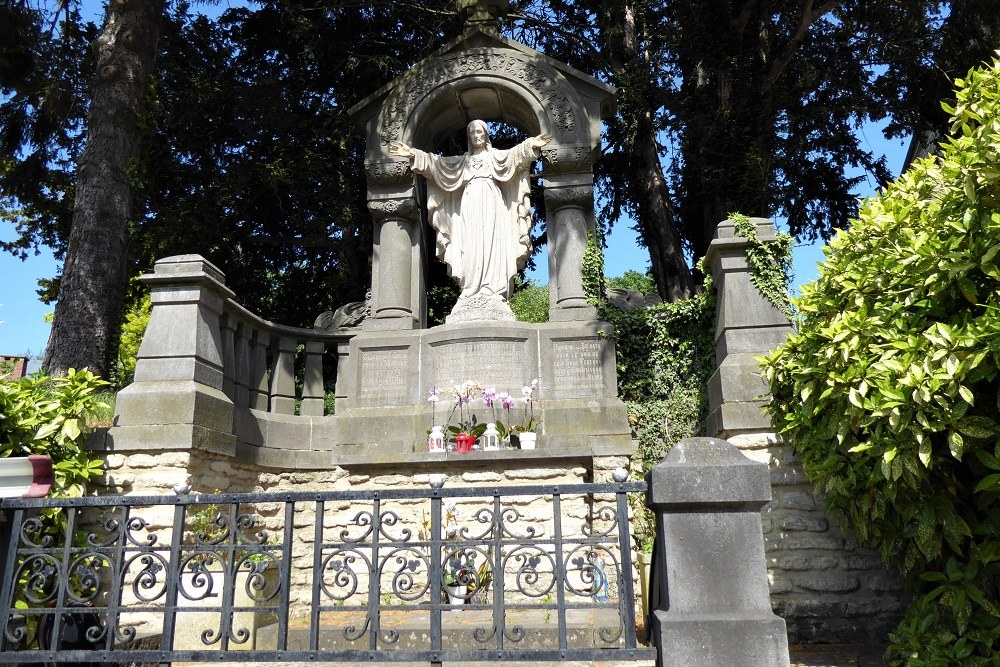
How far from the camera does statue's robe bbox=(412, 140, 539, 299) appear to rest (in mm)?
8453

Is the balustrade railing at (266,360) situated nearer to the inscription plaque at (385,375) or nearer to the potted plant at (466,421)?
the inscription plaque at (385,375)

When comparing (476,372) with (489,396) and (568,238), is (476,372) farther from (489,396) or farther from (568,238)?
(568,238)

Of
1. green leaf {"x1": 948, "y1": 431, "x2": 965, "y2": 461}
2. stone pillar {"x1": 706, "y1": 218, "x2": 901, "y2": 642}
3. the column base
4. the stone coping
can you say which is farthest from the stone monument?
the column base

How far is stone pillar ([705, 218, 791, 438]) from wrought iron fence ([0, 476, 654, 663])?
1.46 meters

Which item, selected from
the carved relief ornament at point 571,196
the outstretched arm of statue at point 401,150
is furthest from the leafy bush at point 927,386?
the outstretched arm of statue at point 401,150

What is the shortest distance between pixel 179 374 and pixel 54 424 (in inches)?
43.0

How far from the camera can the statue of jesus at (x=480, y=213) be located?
8.40 meters

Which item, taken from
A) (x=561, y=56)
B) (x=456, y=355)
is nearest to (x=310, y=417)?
(x=456, y=355)

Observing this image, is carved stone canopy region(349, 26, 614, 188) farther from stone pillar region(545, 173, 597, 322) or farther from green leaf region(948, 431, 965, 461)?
green leaf region(948, 431, 965, 461)

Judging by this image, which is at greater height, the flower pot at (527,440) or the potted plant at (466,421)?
the potted plant at (466,421)

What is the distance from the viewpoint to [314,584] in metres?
3.58

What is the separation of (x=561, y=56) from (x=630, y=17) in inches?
61.5

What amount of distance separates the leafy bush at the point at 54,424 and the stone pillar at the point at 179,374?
0.37 meters

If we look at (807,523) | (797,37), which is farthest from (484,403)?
(797,37)
